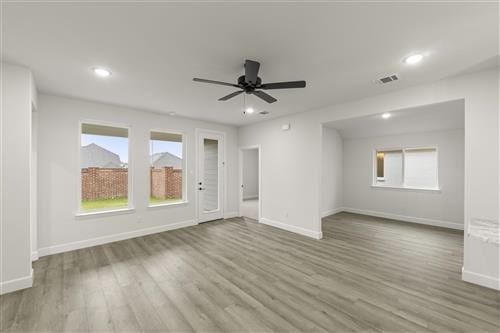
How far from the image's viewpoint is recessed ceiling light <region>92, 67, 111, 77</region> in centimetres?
275

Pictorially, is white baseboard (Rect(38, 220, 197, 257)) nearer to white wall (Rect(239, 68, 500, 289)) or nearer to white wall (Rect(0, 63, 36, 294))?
white wall (Rect(0, 63, 36, 294))

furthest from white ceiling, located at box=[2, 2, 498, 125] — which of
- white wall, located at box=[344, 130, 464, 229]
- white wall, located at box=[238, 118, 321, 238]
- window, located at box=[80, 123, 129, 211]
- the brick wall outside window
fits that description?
white wall, located at box=[344, 130, 464, 229]

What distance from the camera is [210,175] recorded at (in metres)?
5.97

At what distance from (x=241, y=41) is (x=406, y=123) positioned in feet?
17.0

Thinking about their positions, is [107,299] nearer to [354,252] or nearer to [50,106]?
[50,106]

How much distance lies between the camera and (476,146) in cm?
276

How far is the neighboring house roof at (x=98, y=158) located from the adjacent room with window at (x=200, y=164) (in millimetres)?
32

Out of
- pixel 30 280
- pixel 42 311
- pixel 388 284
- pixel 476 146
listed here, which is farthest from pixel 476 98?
pixel 30 280

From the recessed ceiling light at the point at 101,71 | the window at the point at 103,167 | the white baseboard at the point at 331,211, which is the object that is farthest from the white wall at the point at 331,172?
the recessed ceiling light at the point at 101,71

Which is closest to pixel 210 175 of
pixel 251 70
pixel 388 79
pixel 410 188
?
pixel 251 70

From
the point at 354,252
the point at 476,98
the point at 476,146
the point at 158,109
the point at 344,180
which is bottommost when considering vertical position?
the point at 354,252

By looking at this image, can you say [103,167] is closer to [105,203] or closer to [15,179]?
[105,203]

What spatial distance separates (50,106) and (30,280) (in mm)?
2750

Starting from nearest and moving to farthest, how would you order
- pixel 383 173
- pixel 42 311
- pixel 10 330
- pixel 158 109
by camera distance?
pixel 10 330 < pixel 42 311 < pixel 158 109 < pixel 383 173
